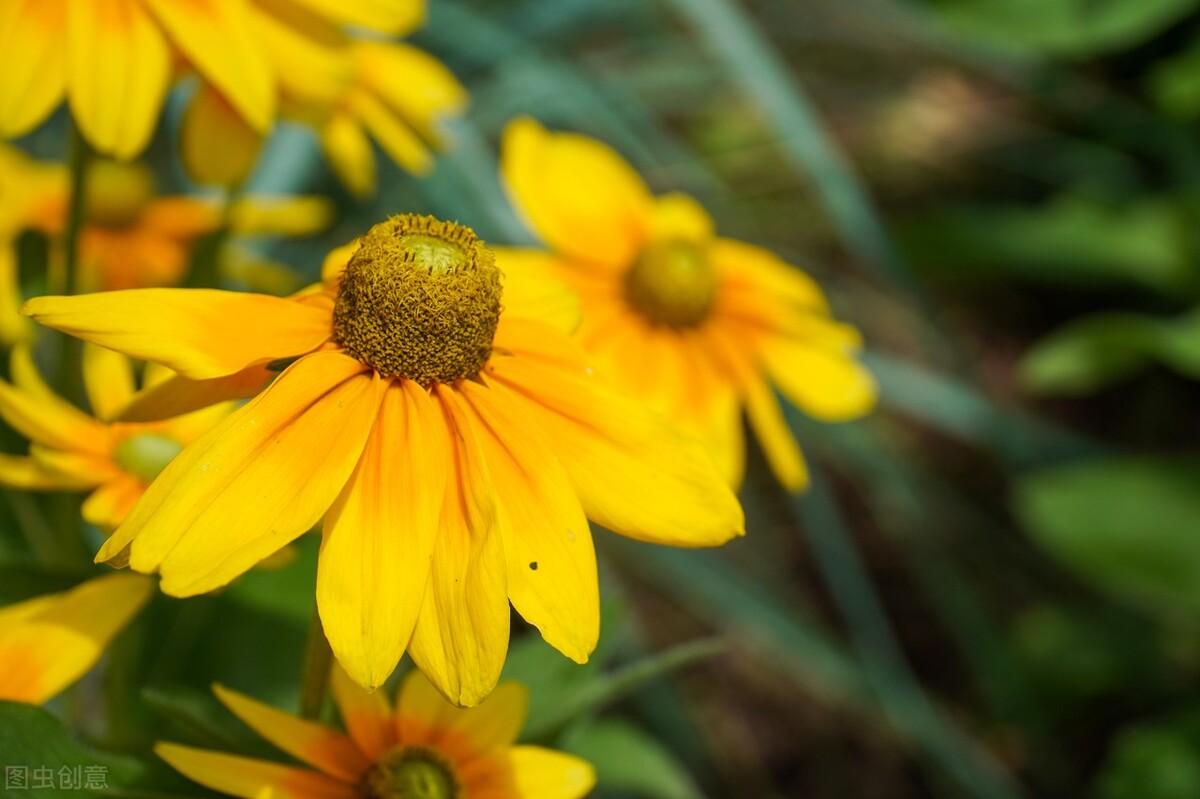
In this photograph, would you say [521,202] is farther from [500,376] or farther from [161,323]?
[161,323]

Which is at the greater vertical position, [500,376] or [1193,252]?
[500,376]

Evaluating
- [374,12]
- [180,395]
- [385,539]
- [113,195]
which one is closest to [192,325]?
[180,395]

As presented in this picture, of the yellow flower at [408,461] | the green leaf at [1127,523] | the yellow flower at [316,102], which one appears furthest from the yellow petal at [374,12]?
the green leaf at [1127,523]

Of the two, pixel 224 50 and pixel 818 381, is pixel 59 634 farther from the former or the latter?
pixel 818 381

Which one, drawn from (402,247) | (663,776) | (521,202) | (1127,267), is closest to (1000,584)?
(1127,267)

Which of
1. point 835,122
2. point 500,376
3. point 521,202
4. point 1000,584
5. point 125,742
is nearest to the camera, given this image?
point 500,376

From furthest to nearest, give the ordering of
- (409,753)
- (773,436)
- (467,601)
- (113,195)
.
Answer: (113,195), (773,436), (409,753), (467,601)
